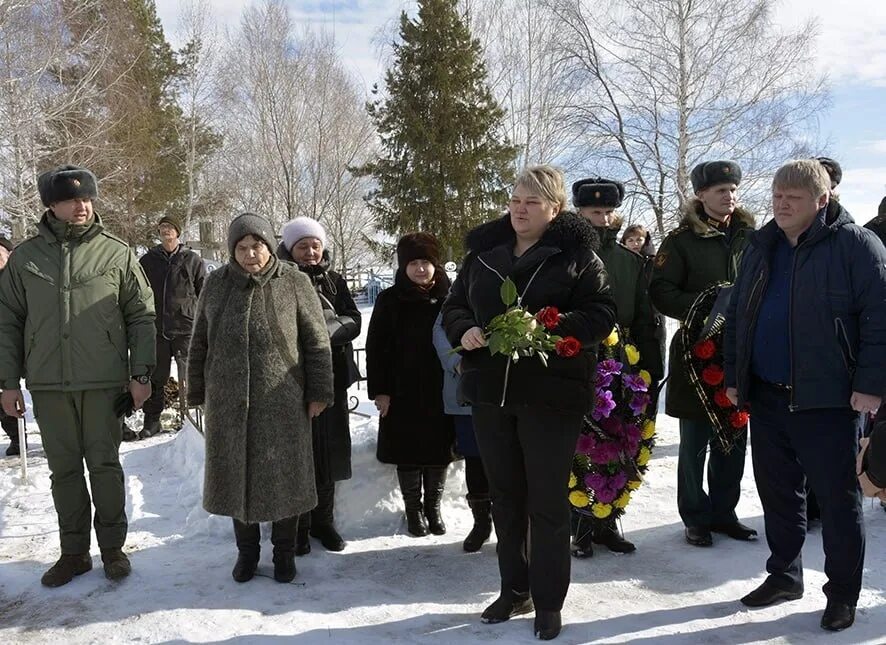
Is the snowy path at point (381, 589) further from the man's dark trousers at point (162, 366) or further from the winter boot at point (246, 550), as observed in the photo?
the man's dark trousers at point (162, 366)

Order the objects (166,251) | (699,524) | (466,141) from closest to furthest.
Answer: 1. (699,524)
2. (166,251)
3. (466,141)

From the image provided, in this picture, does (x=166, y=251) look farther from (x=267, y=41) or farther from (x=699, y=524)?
(x=267, y=41)

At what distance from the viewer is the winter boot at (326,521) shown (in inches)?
173

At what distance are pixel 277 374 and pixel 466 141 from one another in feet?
62.7

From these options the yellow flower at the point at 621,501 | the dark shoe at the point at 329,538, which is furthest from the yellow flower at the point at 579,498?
the dark shoe at the point at 329,538

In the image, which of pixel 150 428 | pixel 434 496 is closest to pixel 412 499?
pixel 434 496

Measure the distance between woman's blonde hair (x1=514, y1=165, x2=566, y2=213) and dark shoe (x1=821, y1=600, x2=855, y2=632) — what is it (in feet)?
7.07

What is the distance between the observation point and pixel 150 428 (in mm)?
7688

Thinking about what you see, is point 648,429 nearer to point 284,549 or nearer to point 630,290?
point 630,290

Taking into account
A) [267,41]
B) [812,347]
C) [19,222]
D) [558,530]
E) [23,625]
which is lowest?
[23,625]

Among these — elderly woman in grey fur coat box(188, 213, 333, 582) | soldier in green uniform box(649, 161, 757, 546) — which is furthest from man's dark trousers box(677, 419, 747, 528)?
elderly woman in grey fur coat box(188, 213, 333, 582)

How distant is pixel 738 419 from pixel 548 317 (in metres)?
1.84

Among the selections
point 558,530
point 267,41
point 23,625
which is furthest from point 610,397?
point 267,41

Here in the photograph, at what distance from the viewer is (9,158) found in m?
13.2
